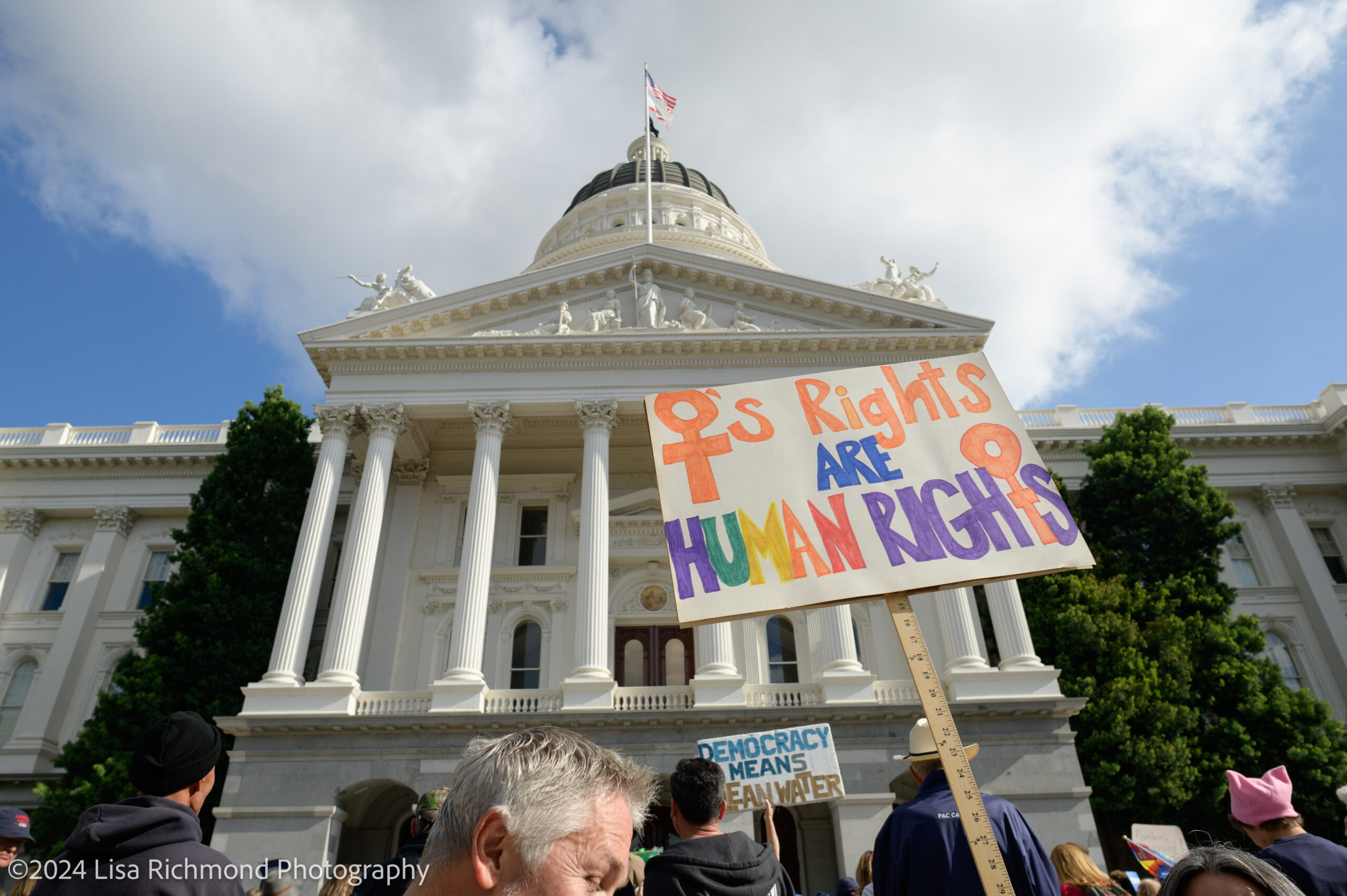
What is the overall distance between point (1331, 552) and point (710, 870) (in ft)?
114

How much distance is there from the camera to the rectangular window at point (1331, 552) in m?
29.0

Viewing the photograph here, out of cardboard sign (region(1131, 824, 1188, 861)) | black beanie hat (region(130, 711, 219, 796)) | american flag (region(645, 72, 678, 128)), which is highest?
american flag (region(645, 72, 678, 128))

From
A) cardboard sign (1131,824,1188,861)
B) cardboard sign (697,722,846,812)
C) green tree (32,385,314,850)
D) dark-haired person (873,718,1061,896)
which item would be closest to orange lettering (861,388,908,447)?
dark-haired person (873,718,1061,896)

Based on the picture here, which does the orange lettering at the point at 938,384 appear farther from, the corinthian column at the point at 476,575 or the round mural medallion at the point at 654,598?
the round mural medallion at the point at 654,598

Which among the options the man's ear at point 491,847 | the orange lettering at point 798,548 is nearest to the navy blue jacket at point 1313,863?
the orange lettering at point 798,548

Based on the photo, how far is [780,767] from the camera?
40.8 ft

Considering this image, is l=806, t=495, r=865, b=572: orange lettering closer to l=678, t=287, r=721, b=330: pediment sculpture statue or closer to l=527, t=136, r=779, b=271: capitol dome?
l=678, t=287, r=721, b=330: pediment sculpture statue

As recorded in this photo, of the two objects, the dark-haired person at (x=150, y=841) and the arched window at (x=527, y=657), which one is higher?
the arched window at (x=527, y=657)

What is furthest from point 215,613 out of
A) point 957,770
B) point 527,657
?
point 957,770

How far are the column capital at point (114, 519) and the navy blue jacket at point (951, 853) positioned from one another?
33.2m

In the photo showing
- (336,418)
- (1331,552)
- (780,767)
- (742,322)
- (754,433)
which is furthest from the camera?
(1331,552)

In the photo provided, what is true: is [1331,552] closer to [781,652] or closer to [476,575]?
[781,652]

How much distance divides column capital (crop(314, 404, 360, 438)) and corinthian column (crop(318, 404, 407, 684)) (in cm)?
36

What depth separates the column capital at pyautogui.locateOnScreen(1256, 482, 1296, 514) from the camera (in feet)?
96.1
